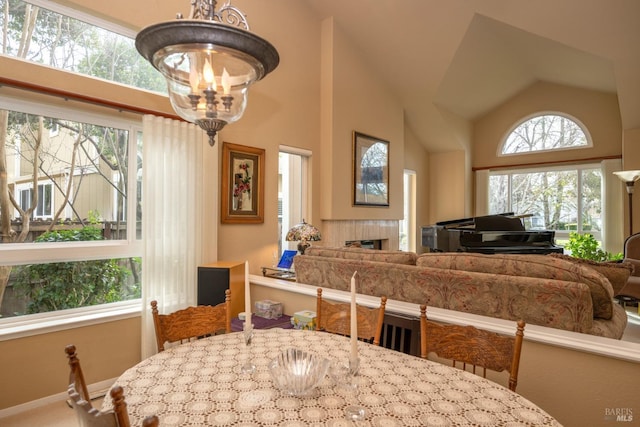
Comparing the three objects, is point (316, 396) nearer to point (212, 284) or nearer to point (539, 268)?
point (539, 268)

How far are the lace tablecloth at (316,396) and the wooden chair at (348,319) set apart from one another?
203 millimetres

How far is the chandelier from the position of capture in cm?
118

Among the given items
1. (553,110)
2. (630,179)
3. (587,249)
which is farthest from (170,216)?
(553,110)

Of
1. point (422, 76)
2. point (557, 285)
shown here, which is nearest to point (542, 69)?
point (422, 76)

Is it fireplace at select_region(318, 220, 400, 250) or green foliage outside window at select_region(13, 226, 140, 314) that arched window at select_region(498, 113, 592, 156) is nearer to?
fireplace at select_region(318, 220, 400, 250)

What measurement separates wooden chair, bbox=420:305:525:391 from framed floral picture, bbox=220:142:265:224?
267cm

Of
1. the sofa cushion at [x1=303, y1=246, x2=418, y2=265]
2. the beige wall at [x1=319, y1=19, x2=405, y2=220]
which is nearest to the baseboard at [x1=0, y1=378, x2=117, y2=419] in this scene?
the sofa cushion at [x1=303, y1=246, x2=418, y2=265]

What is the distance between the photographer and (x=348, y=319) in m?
1.77

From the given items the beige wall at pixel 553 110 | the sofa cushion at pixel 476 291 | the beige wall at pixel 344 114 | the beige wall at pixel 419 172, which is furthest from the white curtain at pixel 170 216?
the beige wall at pixel 553 110

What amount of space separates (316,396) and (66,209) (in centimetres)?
262

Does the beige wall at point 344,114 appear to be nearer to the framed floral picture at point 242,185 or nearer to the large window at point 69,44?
the framed floral picture at point 242,185

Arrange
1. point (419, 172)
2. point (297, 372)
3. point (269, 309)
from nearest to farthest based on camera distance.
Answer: point (297, 372), point (269, 309), point (419, 172)

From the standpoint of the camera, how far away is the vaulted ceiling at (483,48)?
3920 millimetres

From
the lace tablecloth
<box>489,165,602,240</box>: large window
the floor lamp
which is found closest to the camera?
the lace tablecloth
